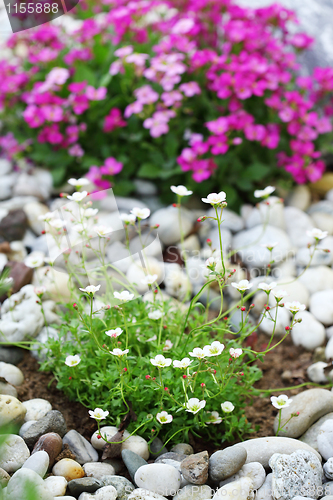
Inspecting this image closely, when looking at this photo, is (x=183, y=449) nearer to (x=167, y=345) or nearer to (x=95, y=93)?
(x=167, y=345)

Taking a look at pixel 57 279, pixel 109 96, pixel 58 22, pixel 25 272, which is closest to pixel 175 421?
pixel 57 279

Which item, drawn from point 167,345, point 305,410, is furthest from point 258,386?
point 167,345

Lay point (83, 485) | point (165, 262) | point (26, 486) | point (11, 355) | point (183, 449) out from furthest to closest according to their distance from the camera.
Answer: point (165, 262), point (11, 355), point (183, 449), point (83, 485), point (26, 486)

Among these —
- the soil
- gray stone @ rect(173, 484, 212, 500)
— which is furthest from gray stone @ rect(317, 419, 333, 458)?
gray stone @ rect(173, 484, 212, 500)

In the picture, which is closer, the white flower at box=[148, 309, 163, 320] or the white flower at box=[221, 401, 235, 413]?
the white flower at box=[221, 401, 235, 413]

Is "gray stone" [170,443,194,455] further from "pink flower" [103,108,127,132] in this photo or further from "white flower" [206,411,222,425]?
"pink flower" [103,108,127,132]

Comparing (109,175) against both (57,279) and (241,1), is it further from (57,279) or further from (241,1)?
(241,1)
